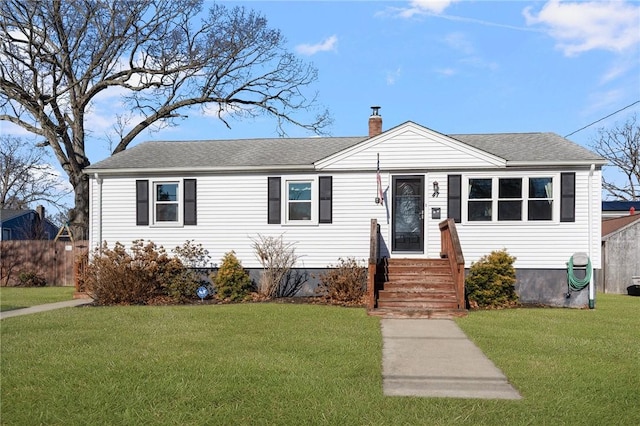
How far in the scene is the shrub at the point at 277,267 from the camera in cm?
1382

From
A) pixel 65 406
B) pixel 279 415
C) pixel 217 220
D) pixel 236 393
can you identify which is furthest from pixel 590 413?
pixel 217 220

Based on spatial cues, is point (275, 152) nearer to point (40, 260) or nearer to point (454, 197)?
point (454, 197)

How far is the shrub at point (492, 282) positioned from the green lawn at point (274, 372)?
214 centimetres

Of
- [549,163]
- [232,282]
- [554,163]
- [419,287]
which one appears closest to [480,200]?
[549,163]

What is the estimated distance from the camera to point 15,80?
23.0 m

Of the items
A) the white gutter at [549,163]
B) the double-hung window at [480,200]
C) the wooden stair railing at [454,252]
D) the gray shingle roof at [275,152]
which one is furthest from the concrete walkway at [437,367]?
the gray shingle roof at [275,152]

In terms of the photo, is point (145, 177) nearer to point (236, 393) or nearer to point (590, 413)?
point (236, 393)

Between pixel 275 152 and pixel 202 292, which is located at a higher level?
pixel 275 152

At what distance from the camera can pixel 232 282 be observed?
13.7m

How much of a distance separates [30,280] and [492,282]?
57.9 ft

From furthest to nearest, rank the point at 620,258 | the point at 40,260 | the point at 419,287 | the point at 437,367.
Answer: the point at 40,260
the point at 620,258
the point at 419,287
the point at 437,367

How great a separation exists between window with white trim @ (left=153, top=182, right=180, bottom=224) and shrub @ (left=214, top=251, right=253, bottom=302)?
225 centimetres

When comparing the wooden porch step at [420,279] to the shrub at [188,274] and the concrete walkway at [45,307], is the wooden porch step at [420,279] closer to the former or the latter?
the shrub at [188,274]

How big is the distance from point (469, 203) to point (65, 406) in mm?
10995
